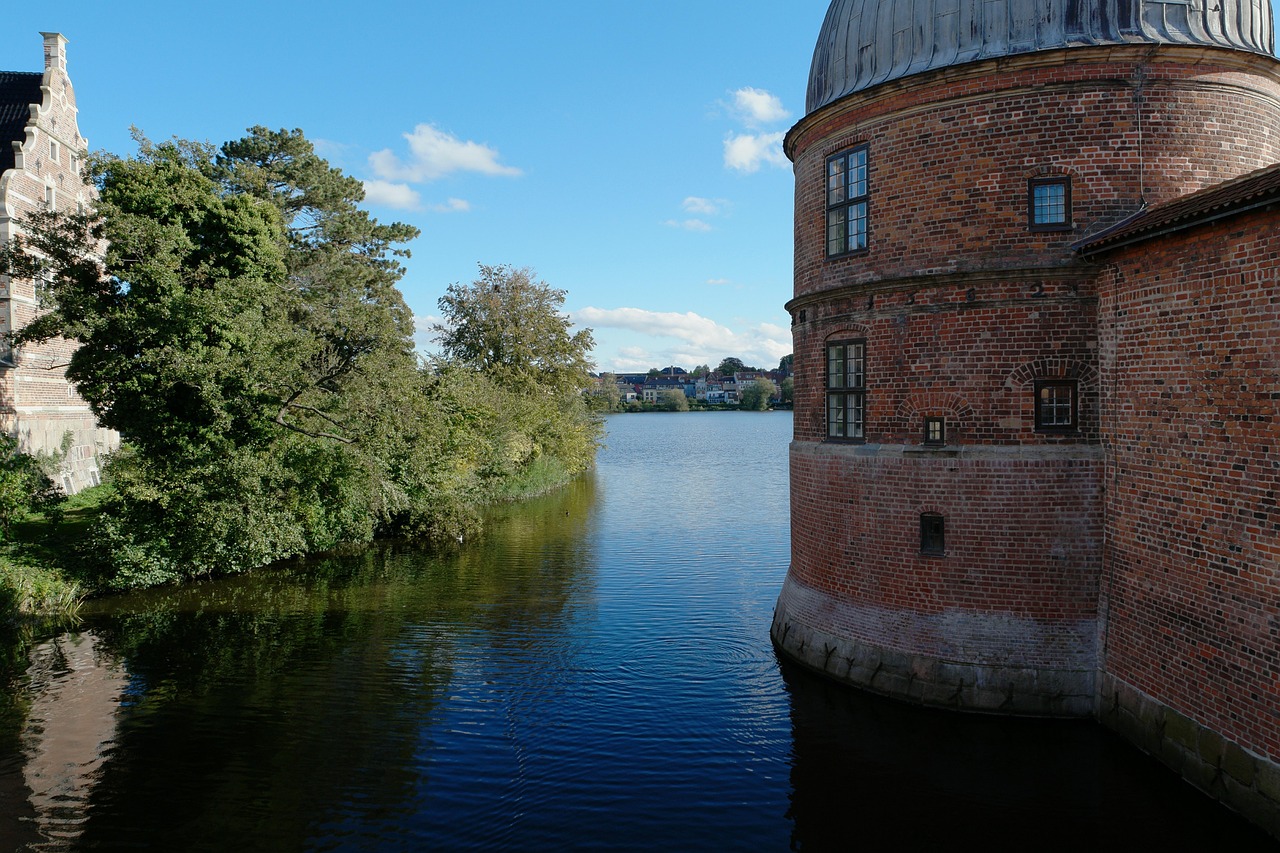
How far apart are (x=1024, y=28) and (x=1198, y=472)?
256 inches

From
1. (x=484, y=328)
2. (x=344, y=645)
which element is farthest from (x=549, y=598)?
(x=484, y=328)

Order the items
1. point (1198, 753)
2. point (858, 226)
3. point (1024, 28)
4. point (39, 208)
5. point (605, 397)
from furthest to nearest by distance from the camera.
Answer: point (605, 397), point (39, 208), point (858, 226), point (1024, 28), point (1198, 753)

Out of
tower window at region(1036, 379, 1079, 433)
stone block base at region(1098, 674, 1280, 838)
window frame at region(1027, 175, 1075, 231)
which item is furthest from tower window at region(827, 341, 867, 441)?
stone block base at region(1098, 674, 1280, 838)

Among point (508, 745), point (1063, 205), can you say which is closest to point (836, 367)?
point (1063, 205)

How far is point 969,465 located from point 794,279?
4.90 metres

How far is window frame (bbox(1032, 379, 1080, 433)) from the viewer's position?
36.3ft

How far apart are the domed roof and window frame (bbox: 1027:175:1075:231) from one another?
1.75 metres

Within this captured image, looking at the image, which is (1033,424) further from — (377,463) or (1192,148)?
(377,463)

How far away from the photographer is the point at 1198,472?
30.0 ft

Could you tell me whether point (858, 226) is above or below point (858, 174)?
below

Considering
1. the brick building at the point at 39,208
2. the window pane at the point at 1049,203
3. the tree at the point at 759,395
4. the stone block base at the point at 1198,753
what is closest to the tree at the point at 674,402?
the tree at the point at 759,395

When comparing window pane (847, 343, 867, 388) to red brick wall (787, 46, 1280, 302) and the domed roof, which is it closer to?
red brick wall (787, 46, 1280, 302)

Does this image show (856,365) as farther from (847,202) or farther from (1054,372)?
(1054,372)

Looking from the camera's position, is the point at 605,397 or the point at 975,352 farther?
the point at 605,397
